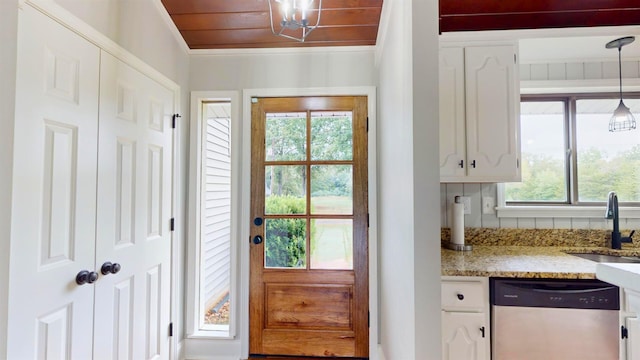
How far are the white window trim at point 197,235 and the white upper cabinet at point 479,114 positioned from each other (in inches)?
57.2

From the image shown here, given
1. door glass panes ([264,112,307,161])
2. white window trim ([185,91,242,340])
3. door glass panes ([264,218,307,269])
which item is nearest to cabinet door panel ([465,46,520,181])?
door glass panes ([264,112,307,161])

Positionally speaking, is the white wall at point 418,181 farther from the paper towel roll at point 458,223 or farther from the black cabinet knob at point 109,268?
the black cabinet knob at point 109,268

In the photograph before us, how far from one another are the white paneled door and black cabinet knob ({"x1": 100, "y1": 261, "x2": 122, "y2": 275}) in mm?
14

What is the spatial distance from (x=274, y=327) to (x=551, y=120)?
2.56m

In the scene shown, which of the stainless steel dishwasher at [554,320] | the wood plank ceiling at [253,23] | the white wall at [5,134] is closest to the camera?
the white wall at [5,134]

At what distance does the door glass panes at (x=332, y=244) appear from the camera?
2.18 metres

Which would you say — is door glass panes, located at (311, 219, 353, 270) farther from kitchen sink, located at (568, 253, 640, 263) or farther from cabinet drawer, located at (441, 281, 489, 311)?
kitchen sink, located at (568, 253, 640, 263)

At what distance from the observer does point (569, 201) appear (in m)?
2.12

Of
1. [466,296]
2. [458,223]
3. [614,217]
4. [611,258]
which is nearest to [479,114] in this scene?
[458,223]

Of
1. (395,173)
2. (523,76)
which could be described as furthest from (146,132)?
(523,76)

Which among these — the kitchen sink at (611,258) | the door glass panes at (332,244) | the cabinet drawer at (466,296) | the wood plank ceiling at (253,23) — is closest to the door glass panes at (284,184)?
the door glass panes at (332,244)

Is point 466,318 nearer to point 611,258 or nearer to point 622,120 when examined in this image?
point 611,258

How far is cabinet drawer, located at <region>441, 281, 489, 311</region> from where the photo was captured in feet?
4.83

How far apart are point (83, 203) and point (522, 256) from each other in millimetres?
2357
